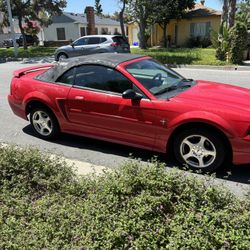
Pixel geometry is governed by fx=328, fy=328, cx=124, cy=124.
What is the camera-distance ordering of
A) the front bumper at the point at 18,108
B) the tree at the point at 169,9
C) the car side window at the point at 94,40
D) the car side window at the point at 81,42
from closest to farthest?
the front bumper at the point at 18,108 → the car side window at the point at 94,40 → the car side window at the point at 81,42 → the tree at the point at 169,9

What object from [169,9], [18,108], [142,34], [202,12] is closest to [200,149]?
[18,108]

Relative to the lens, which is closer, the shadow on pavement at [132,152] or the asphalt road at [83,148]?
the shadow on pavement at [132,152]

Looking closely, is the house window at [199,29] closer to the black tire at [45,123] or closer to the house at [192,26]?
the house at [192,26]

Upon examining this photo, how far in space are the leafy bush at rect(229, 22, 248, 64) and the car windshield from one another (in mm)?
10968

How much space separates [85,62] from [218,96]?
210 centimetres

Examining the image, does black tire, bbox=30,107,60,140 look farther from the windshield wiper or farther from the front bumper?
the windshield wiper

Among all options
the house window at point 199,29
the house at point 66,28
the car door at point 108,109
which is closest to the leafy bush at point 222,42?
the car door at point 108,109

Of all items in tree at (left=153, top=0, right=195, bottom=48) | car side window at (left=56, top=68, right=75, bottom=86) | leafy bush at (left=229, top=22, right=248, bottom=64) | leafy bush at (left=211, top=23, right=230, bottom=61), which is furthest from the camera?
tree at (left=153, top=0, right=195, bottom=48)

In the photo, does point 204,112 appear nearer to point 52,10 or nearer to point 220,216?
point 220,216

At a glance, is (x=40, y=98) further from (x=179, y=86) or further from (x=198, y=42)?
(x=198, y=42)

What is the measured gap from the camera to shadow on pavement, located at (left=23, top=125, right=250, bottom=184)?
14.0 feet

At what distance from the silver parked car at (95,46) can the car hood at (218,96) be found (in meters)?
14.0

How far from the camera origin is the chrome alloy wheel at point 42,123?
561 cm

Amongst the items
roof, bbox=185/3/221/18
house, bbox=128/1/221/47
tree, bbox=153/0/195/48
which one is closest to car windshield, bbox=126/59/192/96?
tree, bbox=153/0/195/48
